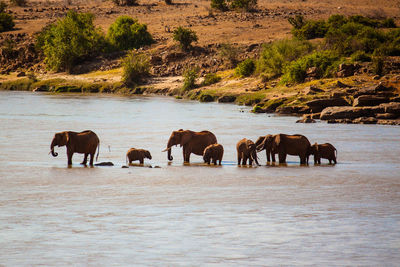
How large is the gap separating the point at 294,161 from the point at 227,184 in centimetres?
493

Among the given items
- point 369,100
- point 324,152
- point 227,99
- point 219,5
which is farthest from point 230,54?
point 324,152

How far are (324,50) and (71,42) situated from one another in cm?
2944

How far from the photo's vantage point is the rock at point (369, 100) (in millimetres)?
32906

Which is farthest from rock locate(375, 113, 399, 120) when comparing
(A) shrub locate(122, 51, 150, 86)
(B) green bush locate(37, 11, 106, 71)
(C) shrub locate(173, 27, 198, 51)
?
(B) green bush locate(37, 11, 106, 71)

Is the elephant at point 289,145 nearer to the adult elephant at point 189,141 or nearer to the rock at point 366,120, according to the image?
the adult elephant at point 189,141

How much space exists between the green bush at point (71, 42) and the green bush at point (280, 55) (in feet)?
80.3

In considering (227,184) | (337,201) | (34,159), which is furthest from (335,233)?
(34,159)

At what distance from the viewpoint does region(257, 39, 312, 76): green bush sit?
5038cm

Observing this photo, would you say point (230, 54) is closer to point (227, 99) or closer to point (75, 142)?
point (227, 99)

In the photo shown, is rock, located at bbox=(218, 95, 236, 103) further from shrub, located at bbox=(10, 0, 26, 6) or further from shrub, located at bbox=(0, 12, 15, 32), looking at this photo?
shrub, located at bbox=(10, 0, 26, 6)

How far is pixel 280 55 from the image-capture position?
5112 cm

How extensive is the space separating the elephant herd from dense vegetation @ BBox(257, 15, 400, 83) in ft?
81.3

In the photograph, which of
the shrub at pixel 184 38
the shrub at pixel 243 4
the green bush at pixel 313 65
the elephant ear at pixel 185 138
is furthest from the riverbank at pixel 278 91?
the shrub at pixel 243 4

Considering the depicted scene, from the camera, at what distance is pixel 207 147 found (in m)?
18.1
